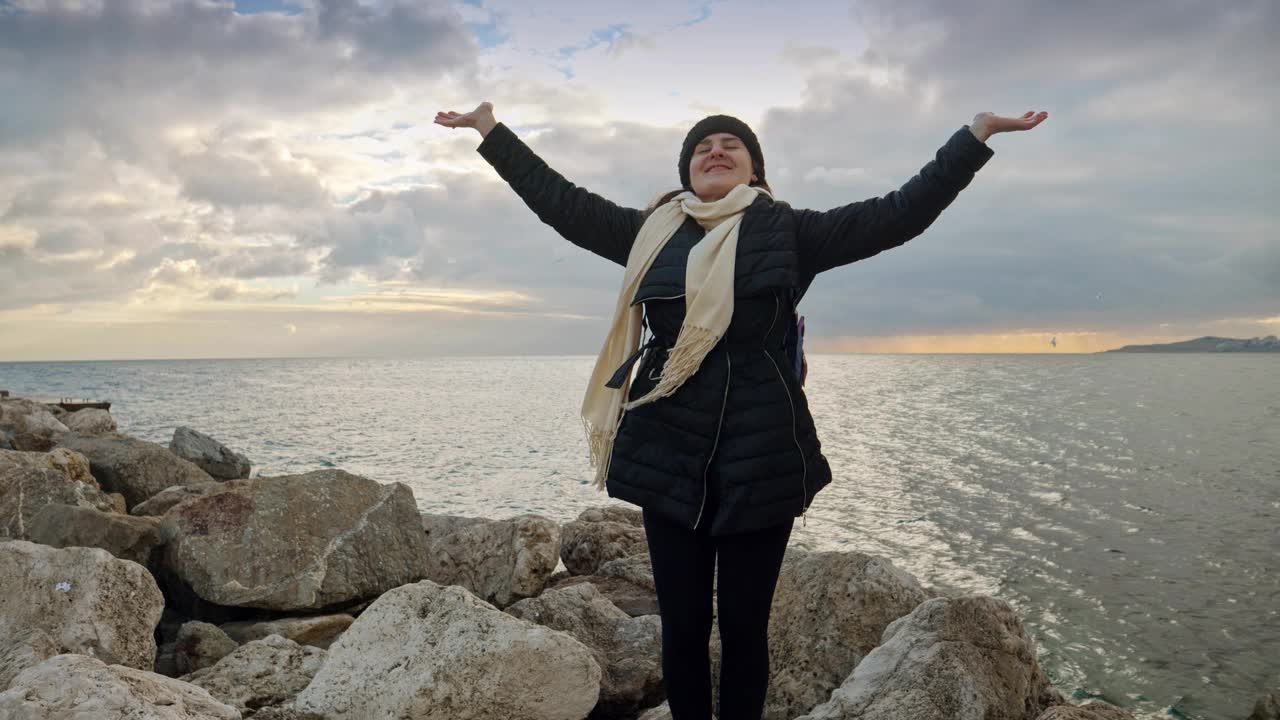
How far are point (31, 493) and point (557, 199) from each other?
6.13 meters

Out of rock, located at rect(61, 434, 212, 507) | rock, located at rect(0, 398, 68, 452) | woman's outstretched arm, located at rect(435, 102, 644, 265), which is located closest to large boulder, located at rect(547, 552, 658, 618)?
woman's outstretched arm, located at rect(435, 102, 644, 265)

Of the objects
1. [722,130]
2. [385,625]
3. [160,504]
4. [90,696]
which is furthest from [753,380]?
[160,504]

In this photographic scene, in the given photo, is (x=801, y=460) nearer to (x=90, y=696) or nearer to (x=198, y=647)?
(x=90, y=696)

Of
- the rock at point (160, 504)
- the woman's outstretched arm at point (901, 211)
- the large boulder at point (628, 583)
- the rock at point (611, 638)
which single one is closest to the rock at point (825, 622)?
the rock at point (611, 638)

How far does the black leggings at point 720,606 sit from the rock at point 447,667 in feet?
2.99

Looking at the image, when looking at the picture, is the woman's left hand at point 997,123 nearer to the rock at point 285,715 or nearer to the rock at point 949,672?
the rock at point 949,672

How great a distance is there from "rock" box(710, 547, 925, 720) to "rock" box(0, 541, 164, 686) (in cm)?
308

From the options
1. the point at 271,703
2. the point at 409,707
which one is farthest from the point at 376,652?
the point at 271,703

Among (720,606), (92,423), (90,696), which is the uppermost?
(720,606)

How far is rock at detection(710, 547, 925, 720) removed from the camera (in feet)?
14.7

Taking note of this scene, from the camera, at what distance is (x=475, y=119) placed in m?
3.45

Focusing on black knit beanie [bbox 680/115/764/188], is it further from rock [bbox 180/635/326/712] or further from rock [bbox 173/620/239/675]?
rock [bbox 173/620/239/675]

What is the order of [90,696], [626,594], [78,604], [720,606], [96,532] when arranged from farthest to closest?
[626,594] → [96,532] → [78,604] → [720,606] → [90,696]

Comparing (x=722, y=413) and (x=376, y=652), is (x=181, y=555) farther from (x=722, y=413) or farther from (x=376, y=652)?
(x=722, y=413)
